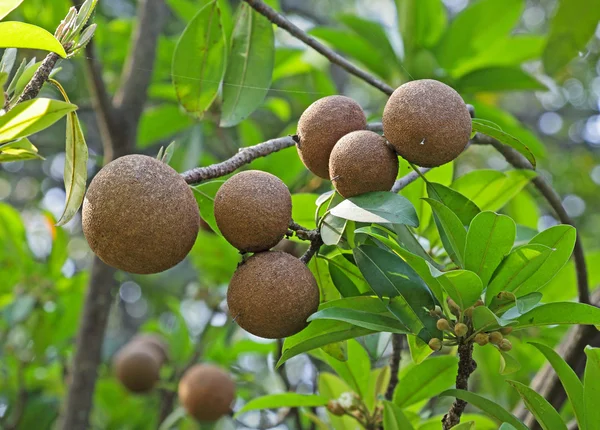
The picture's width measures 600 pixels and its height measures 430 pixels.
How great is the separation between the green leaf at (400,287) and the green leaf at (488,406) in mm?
77

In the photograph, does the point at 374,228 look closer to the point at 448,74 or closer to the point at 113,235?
the point at 113,235

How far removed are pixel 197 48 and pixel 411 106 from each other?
54 cm

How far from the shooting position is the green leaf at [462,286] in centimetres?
88

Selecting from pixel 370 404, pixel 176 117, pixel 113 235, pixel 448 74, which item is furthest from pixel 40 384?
pixel 113 235

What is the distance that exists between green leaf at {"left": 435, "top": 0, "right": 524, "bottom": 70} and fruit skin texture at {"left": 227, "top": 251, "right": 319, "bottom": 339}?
4.70 ft

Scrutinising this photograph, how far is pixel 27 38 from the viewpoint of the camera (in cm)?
85

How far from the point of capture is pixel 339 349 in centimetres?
104

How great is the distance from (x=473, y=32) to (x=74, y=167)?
1542mm

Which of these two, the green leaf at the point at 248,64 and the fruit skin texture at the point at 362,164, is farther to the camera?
the green leaf at the point at 248,64

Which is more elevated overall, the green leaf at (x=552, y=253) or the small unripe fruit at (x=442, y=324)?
the green leaf at (x=552, y=253)

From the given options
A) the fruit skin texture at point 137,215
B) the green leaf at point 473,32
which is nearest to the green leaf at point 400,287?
the fruit skin texture at point 137,215

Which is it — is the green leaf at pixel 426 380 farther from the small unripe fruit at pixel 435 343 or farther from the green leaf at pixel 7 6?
the green leaf at pixel 7 6

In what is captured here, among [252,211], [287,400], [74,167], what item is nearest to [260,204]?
[252,211]

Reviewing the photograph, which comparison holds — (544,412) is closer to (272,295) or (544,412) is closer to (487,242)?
(487,242)
